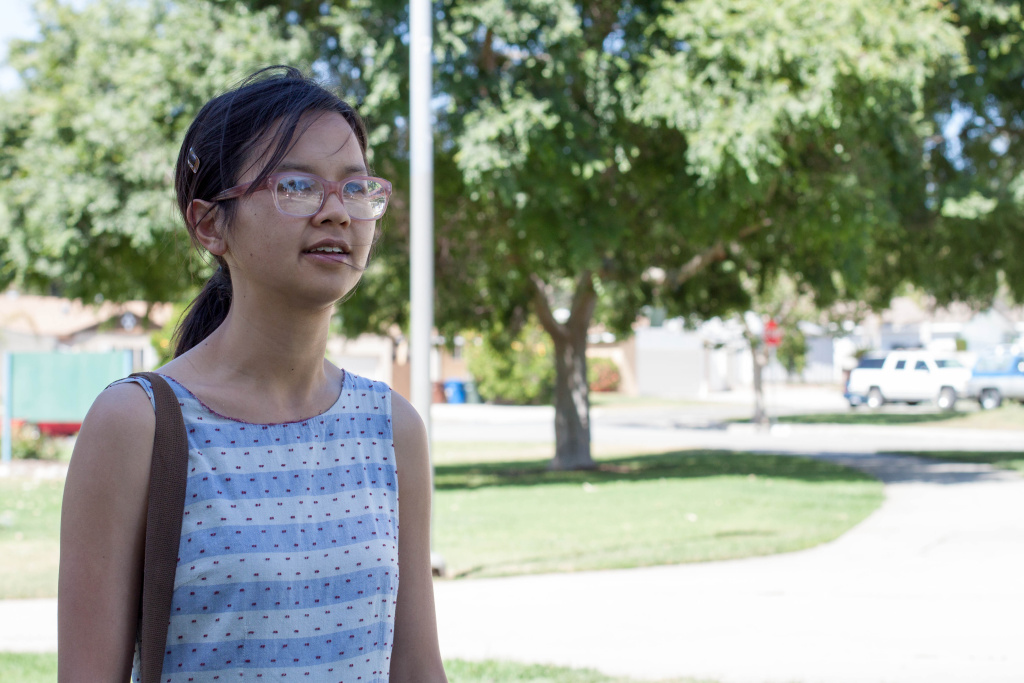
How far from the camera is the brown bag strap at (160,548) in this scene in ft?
4.84

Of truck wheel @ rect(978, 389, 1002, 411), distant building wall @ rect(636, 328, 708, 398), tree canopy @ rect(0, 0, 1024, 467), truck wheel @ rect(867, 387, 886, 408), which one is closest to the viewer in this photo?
tree canopy @ rect(0, 0, 1024, 467)

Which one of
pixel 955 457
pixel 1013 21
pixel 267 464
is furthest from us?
pixel 955 457

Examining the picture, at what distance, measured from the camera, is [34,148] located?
49.0ft

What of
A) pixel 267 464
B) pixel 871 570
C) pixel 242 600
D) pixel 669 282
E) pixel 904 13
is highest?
pixel 904 13

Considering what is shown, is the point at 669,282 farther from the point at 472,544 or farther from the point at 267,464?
the point at 267,464

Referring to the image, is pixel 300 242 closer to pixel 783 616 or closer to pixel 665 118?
pixel 783 616

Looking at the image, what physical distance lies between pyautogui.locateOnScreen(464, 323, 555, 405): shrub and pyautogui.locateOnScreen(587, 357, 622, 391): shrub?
6.60 meters

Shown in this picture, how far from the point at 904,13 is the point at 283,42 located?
755 centimetres

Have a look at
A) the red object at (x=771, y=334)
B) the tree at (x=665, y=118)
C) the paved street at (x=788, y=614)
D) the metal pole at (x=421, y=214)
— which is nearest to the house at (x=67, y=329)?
the red object at (x=771, y=334)

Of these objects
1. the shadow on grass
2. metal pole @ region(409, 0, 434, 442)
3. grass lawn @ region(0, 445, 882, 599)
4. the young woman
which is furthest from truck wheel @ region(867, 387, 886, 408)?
the young woman

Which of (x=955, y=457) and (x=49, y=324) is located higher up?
(x=49, y=324)

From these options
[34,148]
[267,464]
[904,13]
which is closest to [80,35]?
[34,148]

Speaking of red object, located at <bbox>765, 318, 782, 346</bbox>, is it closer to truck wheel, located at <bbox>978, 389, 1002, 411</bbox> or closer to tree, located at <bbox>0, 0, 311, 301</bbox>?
truck wheel, located at <bbox>978, 389, 1002, 411</bbox>

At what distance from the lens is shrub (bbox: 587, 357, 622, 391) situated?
172 feet
